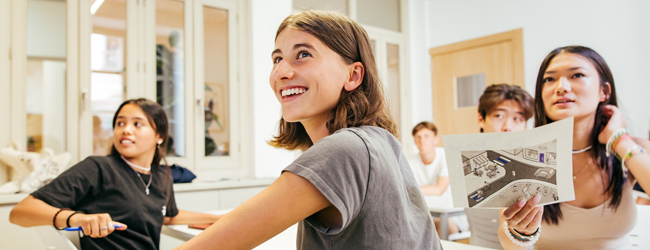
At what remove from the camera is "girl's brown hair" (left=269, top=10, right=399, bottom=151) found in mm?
873

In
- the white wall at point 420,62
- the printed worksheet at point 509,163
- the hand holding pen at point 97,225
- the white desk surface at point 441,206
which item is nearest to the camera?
the printed worksheet at point 509,163

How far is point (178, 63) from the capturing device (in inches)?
145

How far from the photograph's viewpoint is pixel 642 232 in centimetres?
162

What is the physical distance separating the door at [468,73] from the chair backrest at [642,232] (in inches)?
121

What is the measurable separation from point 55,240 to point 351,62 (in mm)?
984

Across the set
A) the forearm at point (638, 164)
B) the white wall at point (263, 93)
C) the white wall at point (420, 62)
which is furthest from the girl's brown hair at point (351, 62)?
the white wall at point (420, 62)

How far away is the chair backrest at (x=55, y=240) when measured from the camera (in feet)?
3.83

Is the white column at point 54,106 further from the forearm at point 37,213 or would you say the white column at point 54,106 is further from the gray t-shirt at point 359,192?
the gray t-shirt at point 359,192

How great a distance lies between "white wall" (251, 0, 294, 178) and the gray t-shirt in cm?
334

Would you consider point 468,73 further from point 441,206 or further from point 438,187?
point 441,206

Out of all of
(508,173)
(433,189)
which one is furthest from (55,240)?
(433,189)

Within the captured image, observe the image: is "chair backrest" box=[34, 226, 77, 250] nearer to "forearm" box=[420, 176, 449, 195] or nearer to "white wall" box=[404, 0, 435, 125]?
"forearm" box=[420, 176, 449, 195]

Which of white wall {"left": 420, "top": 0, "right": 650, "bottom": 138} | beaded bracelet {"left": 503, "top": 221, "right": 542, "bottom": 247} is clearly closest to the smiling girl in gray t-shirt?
beaded bracelet {"left": 503, "top": 221, "right": 542, "bottom": 247}

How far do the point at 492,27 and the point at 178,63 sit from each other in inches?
134
